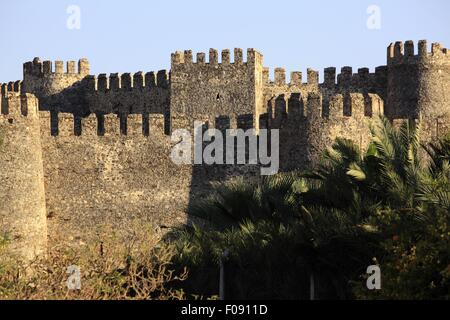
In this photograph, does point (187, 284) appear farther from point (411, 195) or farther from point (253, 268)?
point (411, 195)

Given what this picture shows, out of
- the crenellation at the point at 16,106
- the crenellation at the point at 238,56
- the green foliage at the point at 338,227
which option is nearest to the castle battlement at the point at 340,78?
the crenellation at the point at 238,56

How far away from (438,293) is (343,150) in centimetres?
570

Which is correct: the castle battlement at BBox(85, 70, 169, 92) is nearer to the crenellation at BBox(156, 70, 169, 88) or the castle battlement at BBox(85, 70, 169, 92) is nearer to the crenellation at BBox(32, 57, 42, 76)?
the crenellation at BBox(156, 70, 169, 88)

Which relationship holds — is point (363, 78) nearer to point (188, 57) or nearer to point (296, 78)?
point (296, 78)

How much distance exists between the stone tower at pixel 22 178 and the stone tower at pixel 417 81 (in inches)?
484

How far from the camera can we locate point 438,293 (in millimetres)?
26766

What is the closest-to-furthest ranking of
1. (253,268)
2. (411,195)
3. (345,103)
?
(411,195)
(253,268)
(345,103)

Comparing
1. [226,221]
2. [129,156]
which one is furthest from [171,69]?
[226,221]

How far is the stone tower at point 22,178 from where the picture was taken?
38219 millimetres

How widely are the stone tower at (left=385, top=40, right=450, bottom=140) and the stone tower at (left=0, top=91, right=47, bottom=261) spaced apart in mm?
12287

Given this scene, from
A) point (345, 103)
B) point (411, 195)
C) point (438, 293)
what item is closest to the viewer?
point (438, 293)

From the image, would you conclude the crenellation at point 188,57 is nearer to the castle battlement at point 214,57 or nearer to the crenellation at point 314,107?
the castle battlement at point 214,57

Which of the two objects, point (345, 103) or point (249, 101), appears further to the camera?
point (249, 101)

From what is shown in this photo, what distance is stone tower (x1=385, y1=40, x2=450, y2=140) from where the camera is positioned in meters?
45.5
